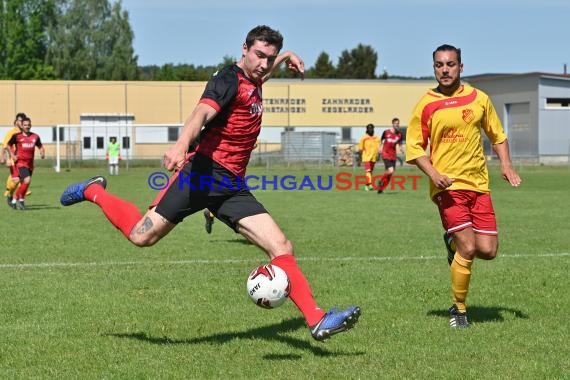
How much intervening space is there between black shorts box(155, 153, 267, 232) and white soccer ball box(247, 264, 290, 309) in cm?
50

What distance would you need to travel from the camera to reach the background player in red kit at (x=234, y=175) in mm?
6219

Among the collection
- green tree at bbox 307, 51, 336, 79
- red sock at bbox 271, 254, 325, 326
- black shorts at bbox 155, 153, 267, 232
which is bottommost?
red sock at bbox 271, 254, 325, 326

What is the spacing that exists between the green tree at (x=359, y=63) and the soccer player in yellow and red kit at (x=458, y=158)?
389ft

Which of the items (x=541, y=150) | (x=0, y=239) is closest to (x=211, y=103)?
(x=0, y=239)

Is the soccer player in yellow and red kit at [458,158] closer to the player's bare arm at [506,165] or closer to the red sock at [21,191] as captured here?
the player's bare arm at [506,165]

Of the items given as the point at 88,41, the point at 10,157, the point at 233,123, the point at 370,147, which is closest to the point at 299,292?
the point at 233,123

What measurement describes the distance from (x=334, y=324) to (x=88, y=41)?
89.8m

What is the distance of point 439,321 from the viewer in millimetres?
7344

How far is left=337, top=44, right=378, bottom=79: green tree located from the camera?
125750 mm

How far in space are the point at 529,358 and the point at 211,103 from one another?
8.79 feet

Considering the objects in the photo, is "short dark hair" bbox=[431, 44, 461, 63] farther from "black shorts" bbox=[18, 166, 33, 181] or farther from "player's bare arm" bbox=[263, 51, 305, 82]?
"black shorts" bbox=[18, 166, 33, 181]

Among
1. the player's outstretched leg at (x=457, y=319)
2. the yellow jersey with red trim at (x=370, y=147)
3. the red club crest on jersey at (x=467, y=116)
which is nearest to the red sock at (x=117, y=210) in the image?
the player's outstretched leg at (x=457, y=319)

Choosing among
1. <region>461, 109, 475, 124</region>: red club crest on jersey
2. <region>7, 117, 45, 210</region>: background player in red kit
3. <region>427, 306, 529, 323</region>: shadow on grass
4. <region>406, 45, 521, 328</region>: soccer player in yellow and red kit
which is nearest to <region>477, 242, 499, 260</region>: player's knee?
<region>406, 45, 521, 328</region>: soccer player in yellow and red kit

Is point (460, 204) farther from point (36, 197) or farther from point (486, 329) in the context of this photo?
point (36, 197)
